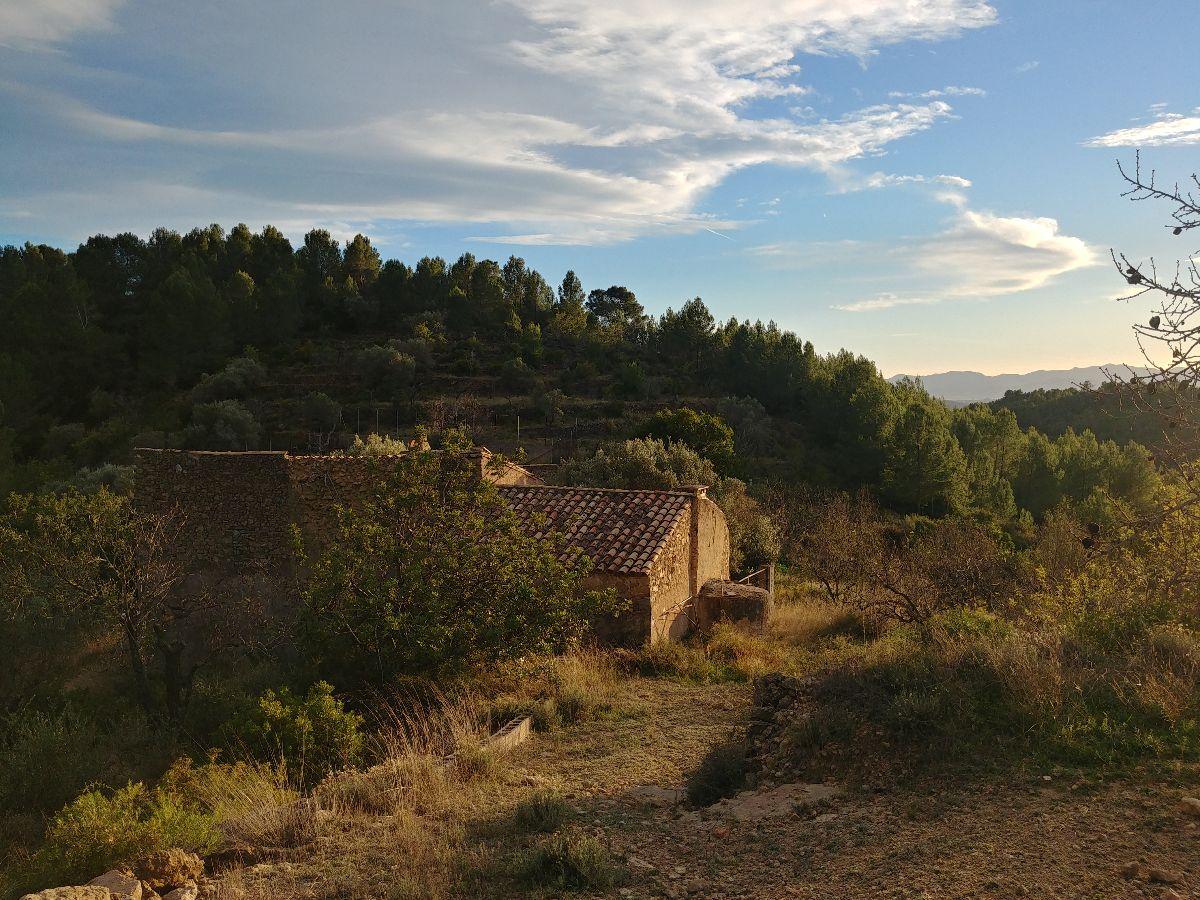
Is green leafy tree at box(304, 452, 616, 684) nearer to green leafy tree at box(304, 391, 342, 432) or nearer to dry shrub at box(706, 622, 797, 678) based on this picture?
dry shrub at box(706, 622, 797, 678)

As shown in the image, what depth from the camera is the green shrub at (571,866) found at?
4922 millimetres

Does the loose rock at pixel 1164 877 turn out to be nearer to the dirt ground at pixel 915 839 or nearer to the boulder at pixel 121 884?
the dirt ground at pixel 915 839

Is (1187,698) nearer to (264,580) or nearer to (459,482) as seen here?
(459,482)

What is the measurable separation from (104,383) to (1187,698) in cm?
4983

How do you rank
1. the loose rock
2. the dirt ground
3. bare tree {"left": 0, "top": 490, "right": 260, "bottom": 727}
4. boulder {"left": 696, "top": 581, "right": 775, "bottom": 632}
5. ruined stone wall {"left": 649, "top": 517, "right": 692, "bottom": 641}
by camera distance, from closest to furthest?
the loose rock → the dirt ground → bare tree {"left": 0, "top": 490, "right": 260, "bottom": 727} → ruined stone wall {"left": 649, "top": 517, "right": 692, "bottom": 641} → boulder {"left": 696, "top": 581, "right": 775, "bottom": 632}

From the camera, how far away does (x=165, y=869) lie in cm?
511

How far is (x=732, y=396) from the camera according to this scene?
47844 mm

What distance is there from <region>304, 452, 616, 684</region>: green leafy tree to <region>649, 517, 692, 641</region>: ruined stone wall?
243cm

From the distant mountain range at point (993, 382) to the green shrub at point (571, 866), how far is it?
14.5ft

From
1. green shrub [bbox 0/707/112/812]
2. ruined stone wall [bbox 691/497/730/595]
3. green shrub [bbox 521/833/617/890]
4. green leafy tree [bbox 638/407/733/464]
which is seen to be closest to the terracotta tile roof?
ruined stone wall [bbox 691/497/730/595]

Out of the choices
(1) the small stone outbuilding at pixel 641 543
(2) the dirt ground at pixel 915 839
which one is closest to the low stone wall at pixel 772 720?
(2) the dirt ground at pixel 915 839

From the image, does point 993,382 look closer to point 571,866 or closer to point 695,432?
point 695,432

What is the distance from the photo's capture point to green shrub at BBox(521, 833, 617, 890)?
16.1ft

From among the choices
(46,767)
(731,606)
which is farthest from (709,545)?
(46,767)
